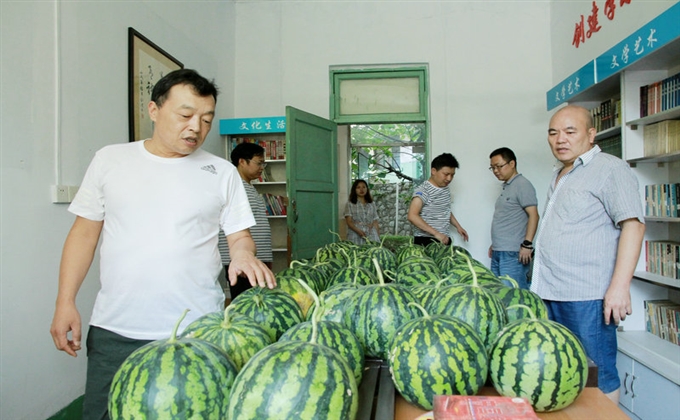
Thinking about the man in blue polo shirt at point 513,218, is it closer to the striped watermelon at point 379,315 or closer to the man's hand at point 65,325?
the striped watermelon at point 379,315

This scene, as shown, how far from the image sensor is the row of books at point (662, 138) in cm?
282

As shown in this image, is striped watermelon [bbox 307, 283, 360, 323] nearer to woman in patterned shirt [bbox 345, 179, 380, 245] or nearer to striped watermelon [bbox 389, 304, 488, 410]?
striped watermelon [bbox 389, 304, 488, 410]

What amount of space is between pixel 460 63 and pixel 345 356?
527 cm

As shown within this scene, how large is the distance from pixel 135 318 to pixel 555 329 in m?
1.19

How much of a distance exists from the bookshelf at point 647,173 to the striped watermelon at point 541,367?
7.26 ft

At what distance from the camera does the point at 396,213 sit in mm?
8656

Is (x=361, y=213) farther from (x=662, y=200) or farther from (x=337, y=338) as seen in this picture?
(x=337, y=338)

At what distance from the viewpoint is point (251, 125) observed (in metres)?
5.34

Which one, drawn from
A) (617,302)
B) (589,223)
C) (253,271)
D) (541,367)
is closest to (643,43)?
(589,223)

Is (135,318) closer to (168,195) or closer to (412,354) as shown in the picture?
(168,195)

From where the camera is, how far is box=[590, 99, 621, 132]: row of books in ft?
11.1

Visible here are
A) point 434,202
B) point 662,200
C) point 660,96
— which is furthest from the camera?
point 434,202

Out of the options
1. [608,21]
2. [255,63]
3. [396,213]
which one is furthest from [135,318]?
[396,213]

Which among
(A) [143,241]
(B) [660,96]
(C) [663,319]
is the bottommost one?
(C) [663,319]
